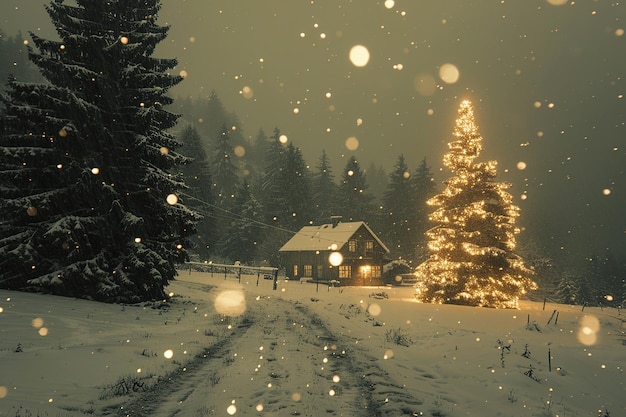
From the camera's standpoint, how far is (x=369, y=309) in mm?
20703

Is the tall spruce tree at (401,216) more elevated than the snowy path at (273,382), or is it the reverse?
the tall spruce tree at (401,216)

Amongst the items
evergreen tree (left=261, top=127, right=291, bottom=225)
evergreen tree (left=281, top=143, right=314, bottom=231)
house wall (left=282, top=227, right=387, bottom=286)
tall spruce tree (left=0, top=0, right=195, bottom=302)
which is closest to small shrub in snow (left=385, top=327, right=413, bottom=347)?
tall spruce tree (left=0, top=0, right=195, bottom=302)

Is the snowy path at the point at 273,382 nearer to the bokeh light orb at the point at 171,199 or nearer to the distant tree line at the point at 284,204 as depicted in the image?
the bokeh light orb at the point at 171,199

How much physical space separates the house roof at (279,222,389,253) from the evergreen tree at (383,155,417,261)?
14593 millimetres

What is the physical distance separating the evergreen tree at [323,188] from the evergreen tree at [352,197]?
188 inches

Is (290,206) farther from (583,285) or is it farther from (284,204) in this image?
(583,285)

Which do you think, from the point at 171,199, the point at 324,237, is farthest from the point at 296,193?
the point at 171,199

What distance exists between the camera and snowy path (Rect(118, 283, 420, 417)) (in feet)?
20.6

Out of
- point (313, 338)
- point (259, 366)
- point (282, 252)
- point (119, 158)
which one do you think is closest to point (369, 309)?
point (313, 338)

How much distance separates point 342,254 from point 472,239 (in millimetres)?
22386

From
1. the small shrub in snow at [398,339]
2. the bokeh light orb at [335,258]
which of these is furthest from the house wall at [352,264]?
the small shrub in snow at [398,339]

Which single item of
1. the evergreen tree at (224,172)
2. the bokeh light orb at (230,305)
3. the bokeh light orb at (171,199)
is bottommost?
the bokeh light orb at (230,305)

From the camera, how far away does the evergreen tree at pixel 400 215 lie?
6334 centimetres

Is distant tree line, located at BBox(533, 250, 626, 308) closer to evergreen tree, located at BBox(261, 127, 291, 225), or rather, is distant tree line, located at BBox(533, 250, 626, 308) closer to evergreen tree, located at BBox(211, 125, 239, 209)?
evergreen tree, located at BBox(261, 127, 291, 225)
